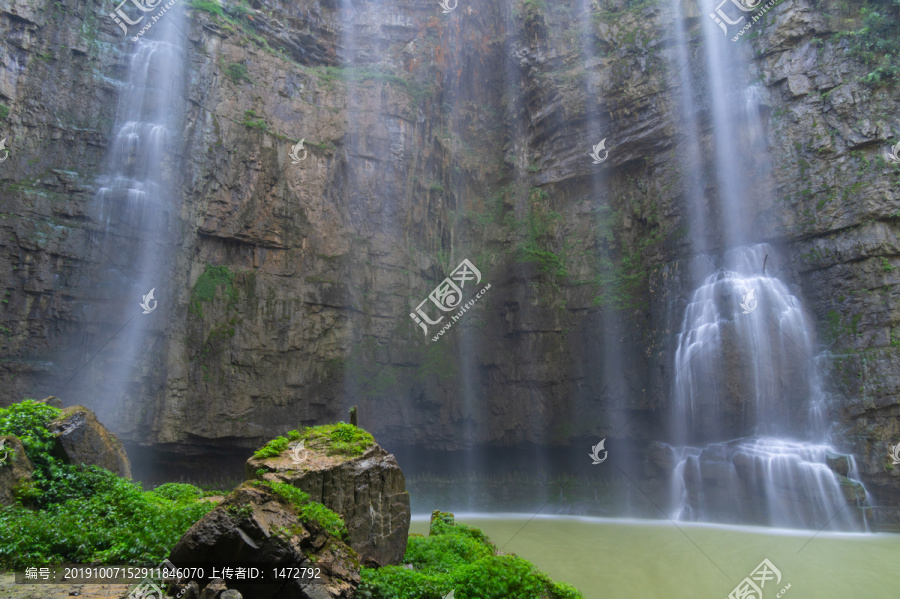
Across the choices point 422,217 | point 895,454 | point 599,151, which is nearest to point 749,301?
point 895,454

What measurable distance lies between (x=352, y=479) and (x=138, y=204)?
14144mm

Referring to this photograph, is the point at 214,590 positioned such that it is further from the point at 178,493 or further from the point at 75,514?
the point at 178,493

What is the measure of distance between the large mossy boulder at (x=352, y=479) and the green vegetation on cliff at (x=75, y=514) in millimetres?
1052

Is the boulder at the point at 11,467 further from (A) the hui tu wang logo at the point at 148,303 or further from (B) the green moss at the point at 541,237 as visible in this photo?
(B) the green moss at the point at 541,237

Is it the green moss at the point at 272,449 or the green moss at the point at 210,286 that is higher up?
the green moss at the point at 210,286

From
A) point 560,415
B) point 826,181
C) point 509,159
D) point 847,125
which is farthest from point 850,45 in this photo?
point 560,415

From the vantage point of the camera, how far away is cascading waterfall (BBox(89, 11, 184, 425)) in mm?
15773

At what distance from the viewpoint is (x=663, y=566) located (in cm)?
1123

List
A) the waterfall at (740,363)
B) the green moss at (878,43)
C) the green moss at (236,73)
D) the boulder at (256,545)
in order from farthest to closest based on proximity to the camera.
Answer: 1. the green moss at (236,73)
2. the green moss at (878,43)
3. the waterfall at (740,363)
4. the boulder at (256,545)

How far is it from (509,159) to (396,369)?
1138 cm

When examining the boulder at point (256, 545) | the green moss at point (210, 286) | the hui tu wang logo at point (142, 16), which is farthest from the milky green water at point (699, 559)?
the hui tu wang logo at point (142, 16)

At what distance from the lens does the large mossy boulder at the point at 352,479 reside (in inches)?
262

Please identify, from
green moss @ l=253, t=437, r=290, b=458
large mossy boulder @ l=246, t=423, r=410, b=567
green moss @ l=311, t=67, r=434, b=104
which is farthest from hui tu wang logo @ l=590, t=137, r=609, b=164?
green moss @ l=253, t=437, r=290, b=458

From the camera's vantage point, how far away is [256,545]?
4547mm
